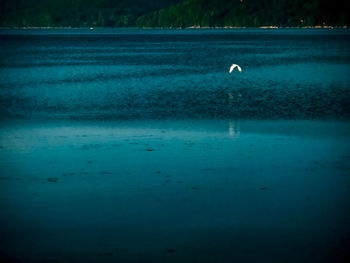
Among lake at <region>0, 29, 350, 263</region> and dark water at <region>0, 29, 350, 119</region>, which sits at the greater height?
lake at <region>0, 29, 350, 263</region>

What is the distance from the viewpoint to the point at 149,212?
1423 cm

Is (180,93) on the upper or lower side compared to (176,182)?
lower

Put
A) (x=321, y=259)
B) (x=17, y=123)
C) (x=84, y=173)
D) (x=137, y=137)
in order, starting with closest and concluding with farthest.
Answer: (x=321, y=259), (x=84, y=173), (x=137, y=137), (x=17, y=123)

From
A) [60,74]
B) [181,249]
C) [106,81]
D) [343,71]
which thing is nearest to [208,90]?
[106,81]

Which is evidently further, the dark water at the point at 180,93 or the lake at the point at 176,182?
the dark water at the point at 180,93

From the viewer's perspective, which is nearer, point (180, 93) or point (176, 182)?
point (176, 182)

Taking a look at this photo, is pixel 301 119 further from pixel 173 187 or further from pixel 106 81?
pixel 106 81

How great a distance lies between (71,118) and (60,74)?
36.9 meters

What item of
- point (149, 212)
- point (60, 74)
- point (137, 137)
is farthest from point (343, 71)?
point (149, 212)

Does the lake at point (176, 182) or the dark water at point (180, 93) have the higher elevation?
the lake at point (176, 182)

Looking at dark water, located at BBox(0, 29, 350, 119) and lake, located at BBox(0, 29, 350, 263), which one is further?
dark water, located at BBox(0, 29, 350, 119)

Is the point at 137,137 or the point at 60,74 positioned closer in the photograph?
the point at 137,137

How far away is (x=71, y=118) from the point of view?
30.9 meters

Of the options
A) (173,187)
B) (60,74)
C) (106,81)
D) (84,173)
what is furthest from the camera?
(60,74)
